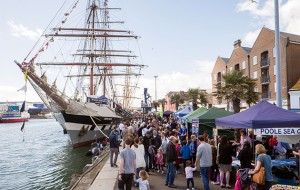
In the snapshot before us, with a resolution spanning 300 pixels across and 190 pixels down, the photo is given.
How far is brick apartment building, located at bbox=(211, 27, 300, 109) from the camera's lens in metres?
35.3

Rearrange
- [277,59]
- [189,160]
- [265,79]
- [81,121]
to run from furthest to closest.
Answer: [265,79] → [81,121] → [277,59] → [189,160]

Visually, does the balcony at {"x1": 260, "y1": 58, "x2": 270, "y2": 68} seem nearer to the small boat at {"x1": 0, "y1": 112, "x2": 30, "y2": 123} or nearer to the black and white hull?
the black and white hull

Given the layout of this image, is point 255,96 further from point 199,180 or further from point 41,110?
point 41,110

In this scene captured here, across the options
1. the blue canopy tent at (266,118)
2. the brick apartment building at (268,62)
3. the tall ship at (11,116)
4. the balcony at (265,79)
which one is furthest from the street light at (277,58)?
the tall ship at (11,116)

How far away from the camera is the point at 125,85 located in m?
84.0

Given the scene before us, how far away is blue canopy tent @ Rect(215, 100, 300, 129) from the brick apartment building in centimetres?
2489

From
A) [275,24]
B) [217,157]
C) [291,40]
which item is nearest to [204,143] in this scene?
[217,157]

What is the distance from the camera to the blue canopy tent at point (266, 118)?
353 inches

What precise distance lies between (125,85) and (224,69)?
119 ft

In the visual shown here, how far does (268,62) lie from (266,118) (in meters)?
34.0

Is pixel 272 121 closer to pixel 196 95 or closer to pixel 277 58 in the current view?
pixel 277 58

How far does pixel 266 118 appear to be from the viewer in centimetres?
919

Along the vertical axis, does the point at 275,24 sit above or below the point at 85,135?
above

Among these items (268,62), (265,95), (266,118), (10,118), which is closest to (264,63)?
(268,62)
